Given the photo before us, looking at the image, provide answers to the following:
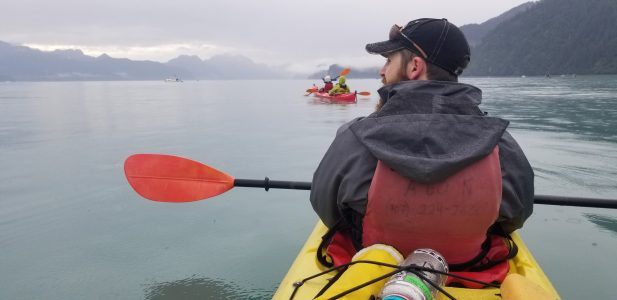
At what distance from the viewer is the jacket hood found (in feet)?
5.11

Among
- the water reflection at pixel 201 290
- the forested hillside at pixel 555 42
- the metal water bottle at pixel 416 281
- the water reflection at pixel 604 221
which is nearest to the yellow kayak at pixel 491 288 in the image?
the metal water bottle at pixel 416 281

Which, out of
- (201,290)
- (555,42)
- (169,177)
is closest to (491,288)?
(201,290)

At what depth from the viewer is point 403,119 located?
1664 mm

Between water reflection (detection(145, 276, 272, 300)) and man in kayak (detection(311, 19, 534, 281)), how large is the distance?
1497 mm

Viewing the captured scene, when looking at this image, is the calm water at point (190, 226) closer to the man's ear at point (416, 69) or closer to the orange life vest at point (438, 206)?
the orange life vest at point (438, 206)

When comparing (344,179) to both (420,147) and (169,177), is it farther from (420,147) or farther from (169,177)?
(169,177)

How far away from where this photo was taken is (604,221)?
4477 mm

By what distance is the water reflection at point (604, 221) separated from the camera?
4.29 metres

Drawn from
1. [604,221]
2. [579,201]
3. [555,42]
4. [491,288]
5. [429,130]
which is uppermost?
[555,42]

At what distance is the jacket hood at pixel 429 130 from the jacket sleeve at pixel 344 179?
3.1 inches

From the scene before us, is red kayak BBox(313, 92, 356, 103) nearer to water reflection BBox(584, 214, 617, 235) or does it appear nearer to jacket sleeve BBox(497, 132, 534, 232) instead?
water reflection BBox(584, 214, 617, 235)

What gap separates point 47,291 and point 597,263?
4.18 metres

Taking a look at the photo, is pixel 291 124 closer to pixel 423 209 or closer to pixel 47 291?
pixel 47 291

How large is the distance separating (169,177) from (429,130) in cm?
233
